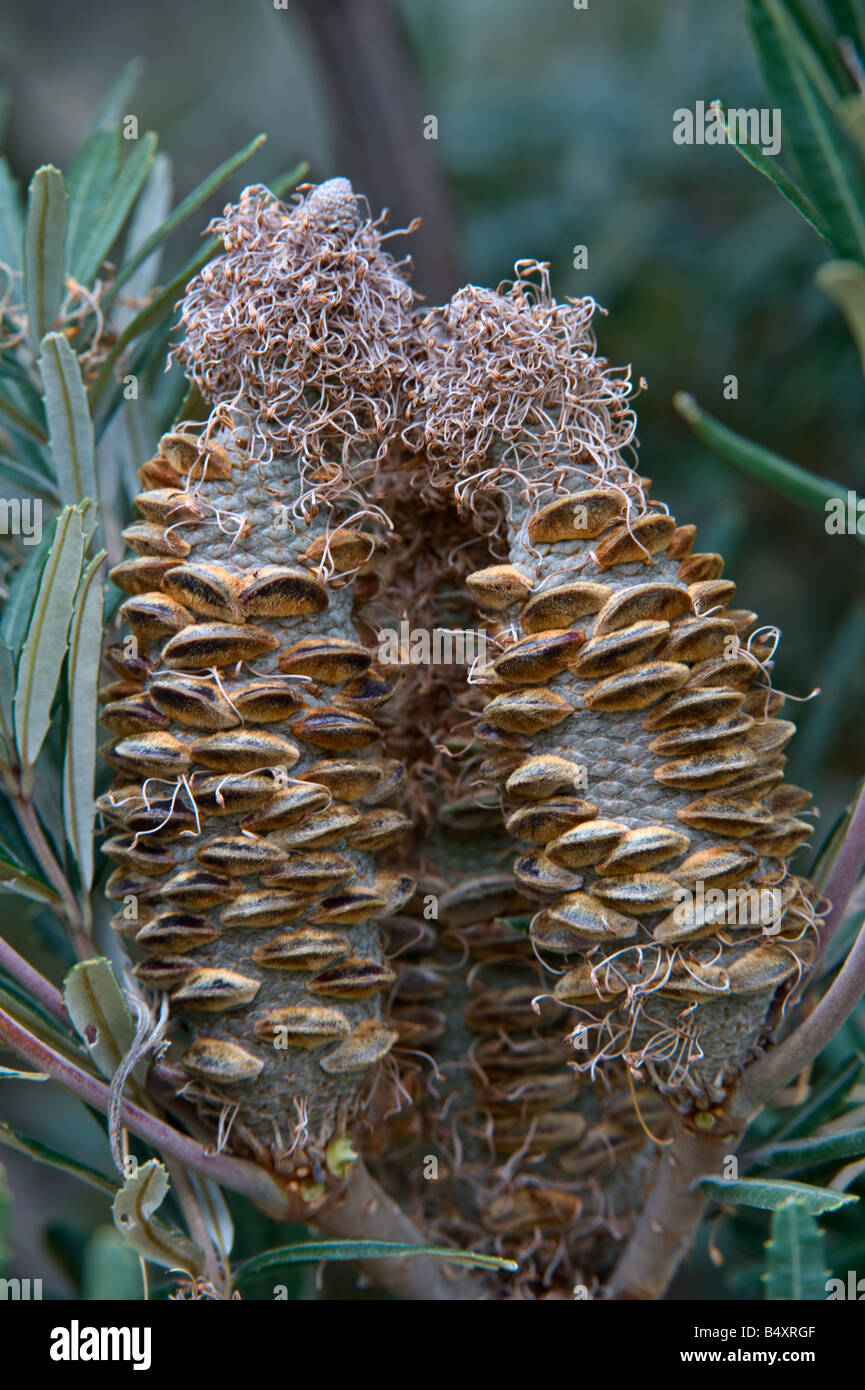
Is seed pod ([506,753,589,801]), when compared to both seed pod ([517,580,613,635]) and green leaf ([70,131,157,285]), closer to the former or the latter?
seed pod ([517,580,613,635])

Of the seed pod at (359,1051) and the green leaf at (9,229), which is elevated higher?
the green leaf at (9,229)

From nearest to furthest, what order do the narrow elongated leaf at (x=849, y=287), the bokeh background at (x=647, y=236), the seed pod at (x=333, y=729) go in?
1. the narrow elongated leaf at (x=849, y=287)
2. the seed pod at (x=333, y=729)
3. the bokeh background at (x=647, y=236)

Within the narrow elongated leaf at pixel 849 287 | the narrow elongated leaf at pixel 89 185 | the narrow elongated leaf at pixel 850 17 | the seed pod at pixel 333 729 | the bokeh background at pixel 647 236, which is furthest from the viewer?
the bokeh background at pixel 647 236

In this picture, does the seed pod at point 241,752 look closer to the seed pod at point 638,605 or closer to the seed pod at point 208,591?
the seed pod at point 208,591

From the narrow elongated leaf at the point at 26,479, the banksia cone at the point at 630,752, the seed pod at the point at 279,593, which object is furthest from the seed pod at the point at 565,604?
the narrow elongated leaf at the point at 26,479

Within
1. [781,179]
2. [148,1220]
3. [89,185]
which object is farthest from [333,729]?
[89,185]

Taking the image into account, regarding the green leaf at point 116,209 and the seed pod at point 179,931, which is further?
the green leaf at point 116,209

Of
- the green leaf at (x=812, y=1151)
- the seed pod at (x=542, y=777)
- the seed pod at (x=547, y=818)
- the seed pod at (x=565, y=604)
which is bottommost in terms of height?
the green leaf at (x=812, y=1151)
